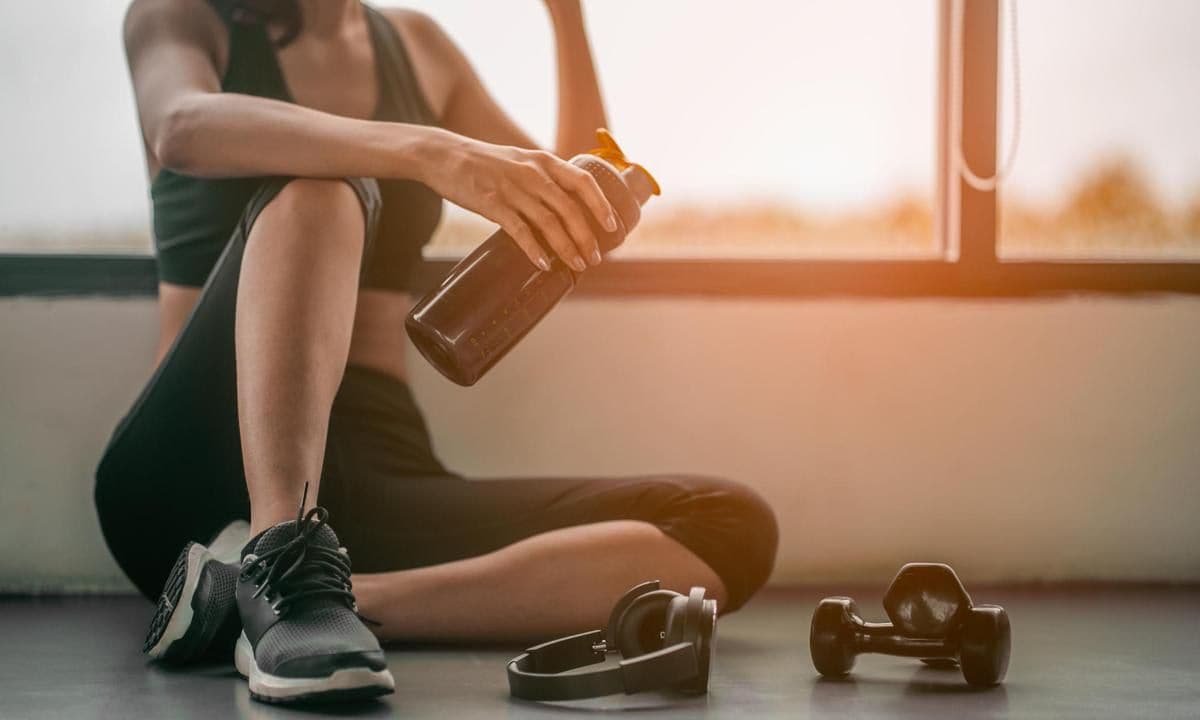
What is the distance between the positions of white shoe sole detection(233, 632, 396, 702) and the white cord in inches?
48.7

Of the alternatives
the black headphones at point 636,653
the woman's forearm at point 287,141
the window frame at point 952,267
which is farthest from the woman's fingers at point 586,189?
the window frame at point 952,267

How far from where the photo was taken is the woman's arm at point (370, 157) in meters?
0.97

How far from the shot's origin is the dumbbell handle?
1.00 meters

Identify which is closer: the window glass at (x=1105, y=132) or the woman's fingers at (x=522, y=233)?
the woman's fingers at (x=522, y=233)

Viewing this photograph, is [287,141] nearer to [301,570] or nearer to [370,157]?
[370,157]

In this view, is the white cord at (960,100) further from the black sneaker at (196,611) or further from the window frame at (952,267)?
the black sneaker at (196,611)

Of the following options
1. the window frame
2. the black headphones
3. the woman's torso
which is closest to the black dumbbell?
the black headphones

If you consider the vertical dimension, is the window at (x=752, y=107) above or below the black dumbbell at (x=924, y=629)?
above

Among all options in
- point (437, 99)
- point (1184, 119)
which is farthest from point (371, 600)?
point (1184, 119)

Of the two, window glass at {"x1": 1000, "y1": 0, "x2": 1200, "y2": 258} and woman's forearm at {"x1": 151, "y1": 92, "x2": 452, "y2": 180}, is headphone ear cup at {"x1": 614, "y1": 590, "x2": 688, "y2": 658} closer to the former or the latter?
woman's forearm at {"x1": 151, "y1": 92, "x2": 452, "y2": 180}

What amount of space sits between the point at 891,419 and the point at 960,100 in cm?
48

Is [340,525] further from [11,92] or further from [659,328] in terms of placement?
[11,92]

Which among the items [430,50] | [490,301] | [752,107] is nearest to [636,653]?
[490,301]

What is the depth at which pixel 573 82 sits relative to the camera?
1.51 m
